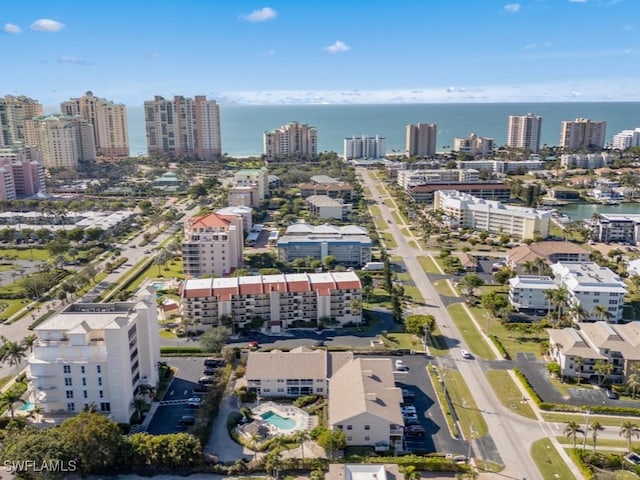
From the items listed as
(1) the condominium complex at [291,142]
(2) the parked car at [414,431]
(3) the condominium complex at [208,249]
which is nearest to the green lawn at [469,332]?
(2) the parked car at [414,431]

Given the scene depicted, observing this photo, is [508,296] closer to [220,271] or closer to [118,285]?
[220,271]

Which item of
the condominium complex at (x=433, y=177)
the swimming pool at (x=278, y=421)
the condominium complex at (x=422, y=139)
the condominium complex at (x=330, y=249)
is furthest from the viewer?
the condominium complex at (x=422, y=139)

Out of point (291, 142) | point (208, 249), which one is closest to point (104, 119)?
point (291, 142)

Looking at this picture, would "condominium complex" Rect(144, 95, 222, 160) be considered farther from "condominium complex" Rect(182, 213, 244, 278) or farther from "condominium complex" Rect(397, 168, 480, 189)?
"condominium complex" Rect(182, 213, 244, 278)

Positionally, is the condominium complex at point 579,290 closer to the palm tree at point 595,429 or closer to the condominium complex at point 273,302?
the condominium complex at point 273,302

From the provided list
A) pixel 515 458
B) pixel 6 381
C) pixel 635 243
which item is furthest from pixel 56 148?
pixel 515 458
